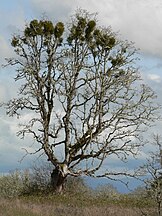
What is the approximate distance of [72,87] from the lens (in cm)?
3647

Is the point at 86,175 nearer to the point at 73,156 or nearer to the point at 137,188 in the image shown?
the point at 73,156

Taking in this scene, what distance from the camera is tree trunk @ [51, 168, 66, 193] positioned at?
119 ft

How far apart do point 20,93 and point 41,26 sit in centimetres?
468

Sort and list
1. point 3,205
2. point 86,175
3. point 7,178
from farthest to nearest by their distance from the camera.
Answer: point 7,178
point 86,175
point 3,205

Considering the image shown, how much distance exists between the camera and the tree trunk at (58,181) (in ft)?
119

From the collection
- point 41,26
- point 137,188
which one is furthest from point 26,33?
point 137,188

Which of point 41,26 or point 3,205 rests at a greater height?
point 41,26

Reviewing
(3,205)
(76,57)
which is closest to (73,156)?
(76,57)

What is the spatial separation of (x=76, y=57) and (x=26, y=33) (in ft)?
12.3

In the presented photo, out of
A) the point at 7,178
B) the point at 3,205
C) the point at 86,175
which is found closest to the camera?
the point at 3,205

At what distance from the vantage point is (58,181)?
36.2 m

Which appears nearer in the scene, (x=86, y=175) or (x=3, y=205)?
(x=3, y=205)

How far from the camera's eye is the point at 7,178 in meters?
39.0

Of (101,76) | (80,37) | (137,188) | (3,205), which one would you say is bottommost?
(3,205)
